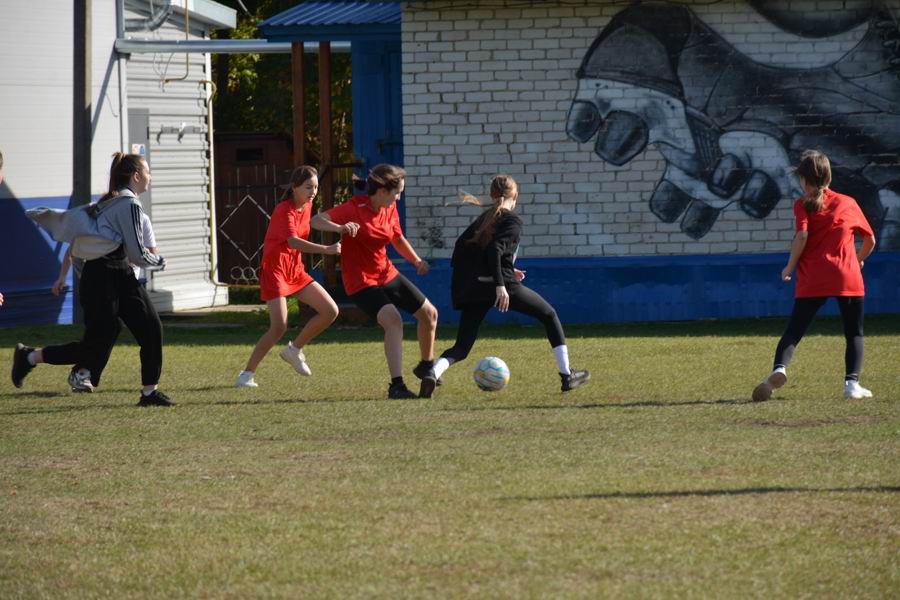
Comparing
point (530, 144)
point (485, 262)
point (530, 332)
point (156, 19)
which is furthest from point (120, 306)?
point (156, 19)

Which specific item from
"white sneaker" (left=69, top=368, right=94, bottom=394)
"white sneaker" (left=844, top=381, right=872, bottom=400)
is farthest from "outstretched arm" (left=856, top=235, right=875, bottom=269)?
"white sneaker" (left=69, top=368, right=94, bottom=394)

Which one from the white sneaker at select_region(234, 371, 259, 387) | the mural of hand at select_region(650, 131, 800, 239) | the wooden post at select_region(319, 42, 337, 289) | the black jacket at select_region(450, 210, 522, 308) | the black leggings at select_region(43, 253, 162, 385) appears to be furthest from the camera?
the wooden post at select_region(319, 42, 337, 289)

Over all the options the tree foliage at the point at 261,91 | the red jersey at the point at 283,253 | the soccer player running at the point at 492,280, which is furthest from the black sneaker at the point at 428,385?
the tree foliage at the point at 261,91

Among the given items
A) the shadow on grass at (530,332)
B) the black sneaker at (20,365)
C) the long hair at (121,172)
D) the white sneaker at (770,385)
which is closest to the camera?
the white sneaker at (770,385)

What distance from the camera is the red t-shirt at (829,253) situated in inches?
386

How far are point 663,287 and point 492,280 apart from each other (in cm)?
683

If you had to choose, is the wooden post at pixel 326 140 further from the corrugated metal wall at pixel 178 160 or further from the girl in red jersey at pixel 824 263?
the girl in red jersey at pixel 824 263

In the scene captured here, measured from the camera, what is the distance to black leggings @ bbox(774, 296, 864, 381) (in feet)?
32.2

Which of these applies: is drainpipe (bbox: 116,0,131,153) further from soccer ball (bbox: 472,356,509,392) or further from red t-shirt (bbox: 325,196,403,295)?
soccer ball (bbox: 472,356,509,392)

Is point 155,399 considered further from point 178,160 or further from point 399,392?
point 178,160

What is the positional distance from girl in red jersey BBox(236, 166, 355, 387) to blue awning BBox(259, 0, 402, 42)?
6.22 metres

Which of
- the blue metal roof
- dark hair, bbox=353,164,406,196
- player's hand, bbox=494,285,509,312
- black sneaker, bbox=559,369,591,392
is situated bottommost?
black sneaker, bbox=559,369,591,392

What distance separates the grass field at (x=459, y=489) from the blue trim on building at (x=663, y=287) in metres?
4.92

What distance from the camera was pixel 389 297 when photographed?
10.6 metres
